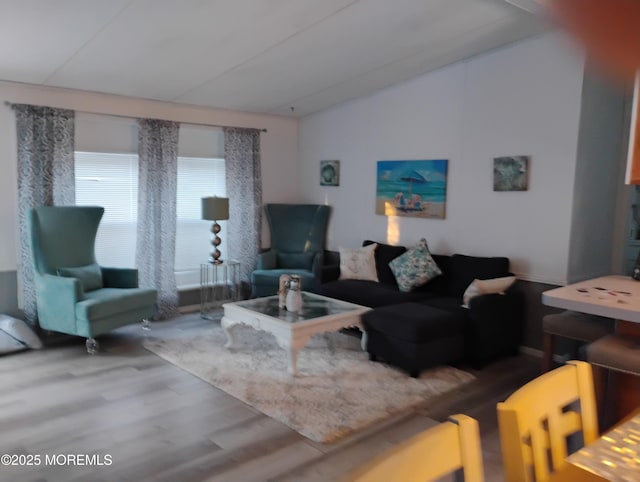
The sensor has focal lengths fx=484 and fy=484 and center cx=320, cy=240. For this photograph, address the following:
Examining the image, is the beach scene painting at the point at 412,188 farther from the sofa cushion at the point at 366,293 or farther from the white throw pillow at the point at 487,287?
the white throw pillow at the point at 487,287

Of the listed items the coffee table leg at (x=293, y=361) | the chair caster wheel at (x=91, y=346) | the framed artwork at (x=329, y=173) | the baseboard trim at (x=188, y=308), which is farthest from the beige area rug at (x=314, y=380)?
the framed artwork at (x=329, y=173)

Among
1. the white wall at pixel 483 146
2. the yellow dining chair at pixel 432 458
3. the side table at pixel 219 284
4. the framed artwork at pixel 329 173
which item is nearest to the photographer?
the yellow dining chair at pixel 432 458

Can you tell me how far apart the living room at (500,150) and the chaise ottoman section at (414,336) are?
98 centimetres

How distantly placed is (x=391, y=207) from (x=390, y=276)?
829mm

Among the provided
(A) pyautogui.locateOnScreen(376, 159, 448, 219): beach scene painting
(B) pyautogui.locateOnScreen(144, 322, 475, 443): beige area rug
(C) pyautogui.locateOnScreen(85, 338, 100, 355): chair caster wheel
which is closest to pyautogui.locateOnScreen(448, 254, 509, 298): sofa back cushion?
(A) pyautogui.locateOnScreen(376, 159, 448, 219): beach scene painting

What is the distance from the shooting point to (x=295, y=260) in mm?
6020

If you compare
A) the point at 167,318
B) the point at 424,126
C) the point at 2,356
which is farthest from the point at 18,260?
the point at 424,126

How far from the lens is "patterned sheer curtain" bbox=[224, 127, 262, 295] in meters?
5.89

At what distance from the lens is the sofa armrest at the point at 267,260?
5844 mm

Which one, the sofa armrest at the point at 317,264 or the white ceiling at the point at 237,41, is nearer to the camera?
the white ceiling at the point at 237,41

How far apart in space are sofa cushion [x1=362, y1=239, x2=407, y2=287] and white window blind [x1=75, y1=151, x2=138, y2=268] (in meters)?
2.71

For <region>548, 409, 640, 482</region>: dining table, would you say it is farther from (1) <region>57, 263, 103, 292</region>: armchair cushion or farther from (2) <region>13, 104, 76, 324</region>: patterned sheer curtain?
(2) <region>13, 104, 76, 324</region>: patterned sheer curtain

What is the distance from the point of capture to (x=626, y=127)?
453 cm

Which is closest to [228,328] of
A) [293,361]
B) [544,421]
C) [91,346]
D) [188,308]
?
[293,361]
